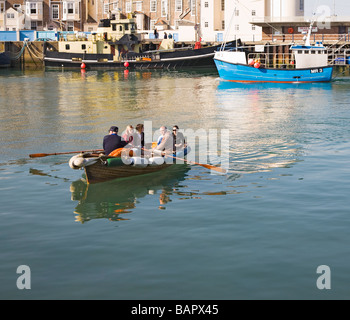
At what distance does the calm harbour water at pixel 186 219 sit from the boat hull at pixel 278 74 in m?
24.0

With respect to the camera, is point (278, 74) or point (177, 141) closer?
point (177, 141)

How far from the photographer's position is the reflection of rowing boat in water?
16.3 metres

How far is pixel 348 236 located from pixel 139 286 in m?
5.54

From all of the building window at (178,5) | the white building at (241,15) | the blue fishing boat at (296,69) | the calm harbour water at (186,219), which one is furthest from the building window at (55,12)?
the calm harbour water at (186,219)

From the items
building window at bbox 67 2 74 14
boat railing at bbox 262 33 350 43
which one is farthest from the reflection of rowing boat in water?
building window at bbox 67 2 74 14

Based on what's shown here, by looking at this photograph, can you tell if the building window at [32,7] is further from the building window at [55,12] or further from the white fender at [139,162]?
the white fender at [139,162]

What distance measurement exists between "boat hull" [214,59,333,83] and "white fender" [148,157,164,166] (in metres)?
38.0

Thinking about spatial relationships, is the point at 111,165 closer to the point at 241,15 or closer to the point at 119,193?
the point at 119,193

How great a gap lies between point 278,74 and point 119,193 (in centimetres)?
4055

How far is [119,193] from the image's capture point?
18203 mm

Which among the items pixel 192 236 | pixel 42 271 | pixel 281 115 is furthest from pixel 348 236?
pixel 281 115

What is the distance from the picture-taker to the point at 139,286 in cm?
1133

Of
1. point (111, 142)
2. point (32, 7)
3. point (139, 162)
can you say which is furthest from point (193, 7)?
point (139, 162)
